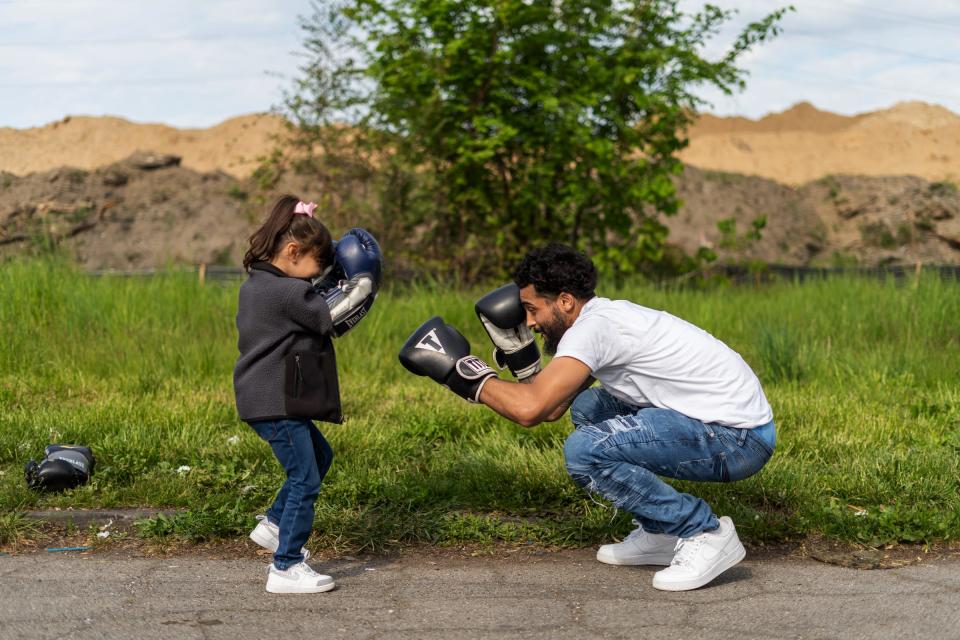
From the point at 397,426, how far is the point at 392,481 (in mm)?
1062

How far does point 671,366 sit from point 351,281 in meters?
1.31

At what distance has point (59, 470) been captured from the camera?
5.14 metres

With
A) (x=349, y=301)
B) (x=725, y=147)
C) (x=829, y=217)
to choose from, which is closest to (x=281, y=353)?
(x=349, y=301)

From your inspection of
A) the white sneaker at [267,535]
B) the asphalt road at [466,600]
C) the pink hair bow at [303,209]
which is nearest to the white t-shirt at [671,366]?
the asphalt road at [466,600]

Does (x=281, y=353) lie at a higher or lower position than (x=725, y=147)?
lower

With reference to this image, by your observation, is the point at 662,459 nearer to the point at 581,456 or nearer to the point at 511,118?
the point at 581,456

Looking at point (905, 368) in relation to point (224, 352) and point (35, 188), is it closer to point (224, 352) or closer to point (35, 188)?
point (224, 352)

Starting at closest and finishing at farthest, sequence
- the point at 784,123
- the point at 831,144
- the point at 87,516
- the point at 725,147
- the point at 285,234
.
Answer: the point at 285,234 → the point at 87,516 → the point at 725,147 → the point at 831,144 → the point at 784,123

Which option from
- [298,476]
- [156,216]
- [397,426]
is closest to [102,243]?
[156,216]

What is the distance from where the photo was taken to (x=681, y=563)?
4121 mm

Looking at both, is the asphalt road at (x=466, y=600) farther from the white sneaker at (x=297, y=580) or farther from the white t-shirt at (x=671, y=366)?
the white t-shirt at (x=671, y=366)

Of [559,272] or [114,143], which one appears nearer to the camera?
[559,272]

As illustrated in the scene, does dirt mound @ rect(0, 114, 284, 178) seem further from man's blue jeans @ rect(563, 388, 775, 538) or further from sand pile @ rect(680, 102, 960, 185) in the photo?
man's blue jeans @ rect(563, 388, 775, 538)

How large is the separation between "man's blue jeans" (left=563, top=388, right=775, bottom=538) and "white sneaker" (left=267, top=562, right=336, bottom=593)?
1070mm
